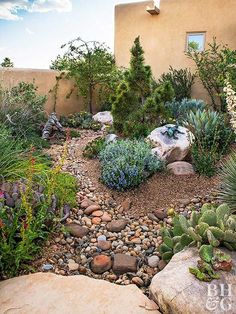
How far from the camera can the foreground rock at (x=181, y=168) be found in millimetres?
5074

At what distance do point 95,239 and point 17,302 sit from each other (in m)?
1.23

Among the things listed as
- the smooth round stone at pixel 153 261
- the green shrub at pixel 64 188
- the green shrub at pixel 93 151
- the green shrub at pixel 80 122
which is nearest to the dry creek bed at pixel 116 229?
the smooth round stone at pixel 153 261

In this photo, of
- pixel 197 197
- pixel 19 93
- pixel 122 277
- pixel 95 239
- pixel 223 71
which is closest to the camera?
pixel 122 277

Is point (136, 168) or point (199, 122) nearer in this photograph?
point (136, 168)

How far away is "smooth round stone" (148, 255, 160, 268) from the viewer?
3346mm

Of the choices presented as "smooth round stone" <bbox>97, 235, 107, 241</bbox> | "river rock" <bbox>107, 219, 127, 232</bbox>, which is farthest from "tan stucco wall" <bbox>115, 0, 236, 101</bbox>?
"smooth round stone" <bbox>97, 235, 107, 241</bbox>

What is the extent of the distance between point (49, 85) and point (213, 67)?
4.46m

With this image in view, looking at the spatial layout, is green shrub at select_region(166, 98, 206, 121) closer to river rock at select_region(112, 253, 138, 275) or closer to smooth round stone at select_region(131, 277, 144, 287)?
river rock at select_region(112, 253, 138, 275)

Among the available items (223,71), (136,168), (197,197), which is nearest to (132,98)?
(136,168)

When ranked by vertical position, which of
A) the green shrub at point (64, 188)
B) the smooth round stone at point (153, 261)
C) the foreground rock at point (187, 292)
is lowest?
the smooth round stone at point (153, 261)

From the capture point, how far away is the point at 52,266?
326 cm

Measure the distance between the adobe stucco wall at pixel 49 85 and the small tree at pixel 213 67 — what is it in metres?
3.40

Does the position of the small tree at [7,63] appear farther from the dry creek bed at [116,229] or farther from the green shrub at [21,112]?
the dry creek bed at [116,229]

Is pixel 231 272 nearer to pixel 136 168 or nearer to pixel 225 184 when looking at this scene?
pixel 225 184
